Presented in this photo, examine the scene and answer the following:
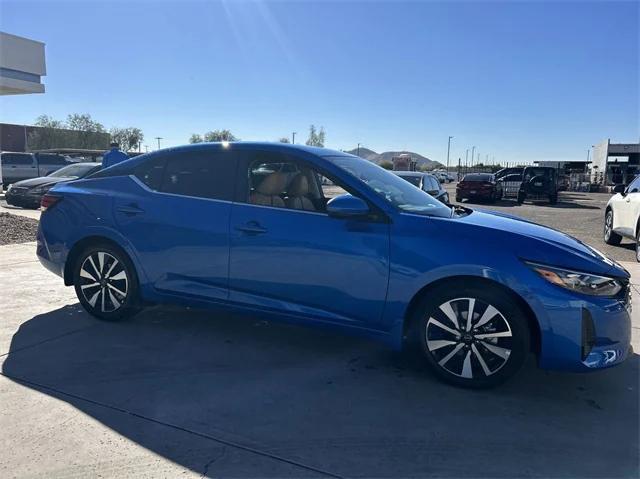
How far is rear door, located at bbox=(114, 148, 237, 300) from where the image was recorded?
415cm

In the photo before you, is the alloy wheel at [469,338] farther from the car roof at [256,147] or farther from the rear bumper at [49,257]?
the rear bumper at [49,257]

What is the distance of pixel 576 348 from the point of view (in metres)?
3.24

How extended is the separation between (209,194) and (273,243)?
0.79 m

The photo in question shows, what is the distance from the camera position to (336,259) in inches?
145

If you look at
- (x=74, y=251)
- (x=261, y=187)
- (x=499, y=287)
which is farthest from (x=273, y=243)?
(x=74, y=251)

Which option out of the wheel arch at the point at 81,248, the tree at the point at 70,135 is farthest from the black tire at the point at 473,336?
the tree at the point at 70,135

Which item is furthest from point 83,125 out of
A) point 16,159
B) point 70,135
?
point 16,159

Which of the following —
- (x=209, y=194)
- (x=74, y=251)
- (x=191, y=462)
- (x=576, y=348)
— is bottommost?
(x=191, y=462)

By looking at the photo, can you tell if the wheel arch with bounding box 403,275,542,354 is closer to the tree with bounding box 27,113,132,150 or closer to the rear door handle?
the rear door handle

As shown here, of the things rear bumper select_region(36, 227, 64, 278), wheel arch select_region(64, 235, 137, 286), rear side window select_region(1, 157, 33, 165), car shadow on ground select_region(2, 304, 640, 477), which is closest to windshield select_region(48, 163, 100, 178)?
rear side window select_region(1, 157, 33, 165)

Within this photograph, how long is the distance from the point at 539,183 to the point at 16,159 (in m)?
25.0

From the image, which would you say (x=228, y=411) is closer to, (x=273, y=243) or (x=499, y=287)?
(x=273, y=243)

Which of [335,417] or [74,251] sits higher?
[74,251]

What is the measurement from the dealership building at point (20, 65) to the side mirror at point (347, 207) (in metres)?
20.9
